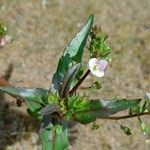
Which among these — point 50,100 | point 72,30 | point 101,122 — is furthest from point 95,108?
point 72,30

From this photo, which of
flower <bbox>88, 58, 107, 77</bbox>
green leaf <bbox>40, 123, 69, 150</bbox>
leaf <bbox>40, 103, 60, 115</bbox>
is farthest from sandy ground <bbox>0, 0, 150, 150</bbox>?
flower <bbox>88, 58, 107, 77</bbox>

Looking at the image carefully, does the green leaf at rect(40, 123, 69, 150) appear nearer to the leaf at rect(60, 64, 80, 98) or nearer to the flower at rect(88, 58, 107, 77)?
the leaf at rect(60, 64, 80, 98)

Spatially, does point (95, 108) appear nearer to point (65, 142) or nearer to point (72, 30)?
point (65, 142)

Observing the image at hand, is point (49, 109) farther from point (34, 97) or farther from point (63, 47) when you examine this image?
point (63, 47)

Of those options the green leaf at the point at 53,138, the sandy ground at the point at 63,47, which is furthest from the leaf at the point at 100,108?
the sandy ground at the point at 63,47

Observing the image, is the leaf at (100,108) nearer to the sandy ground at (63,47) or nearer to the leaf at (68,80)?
the leaf at (68,80)
